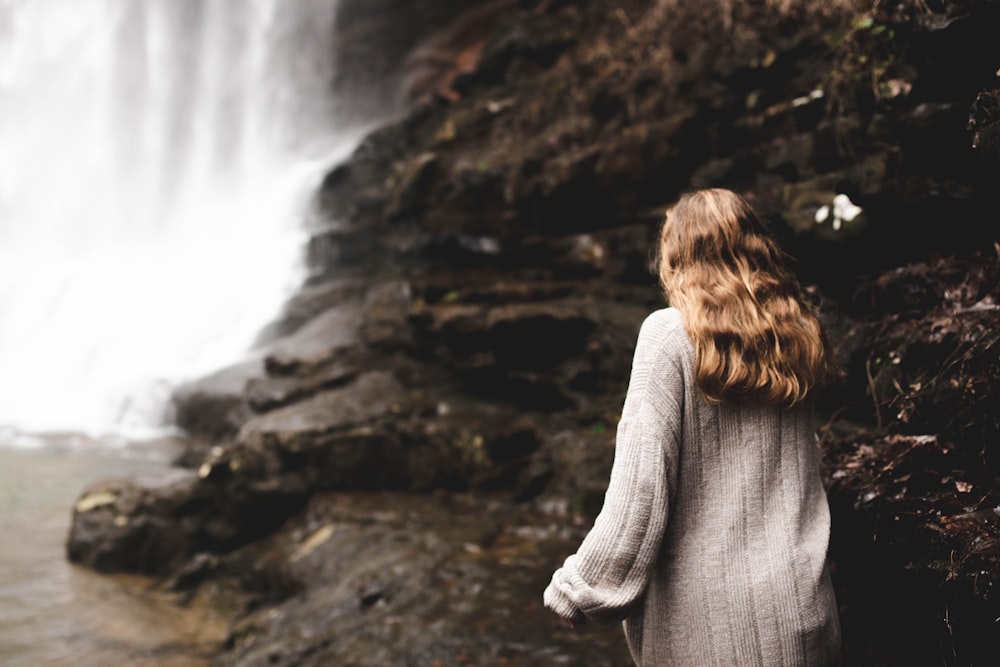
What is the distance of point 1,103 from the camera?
42.2 metres

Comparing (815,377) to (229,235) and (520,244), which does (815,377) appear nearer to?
(520,244)

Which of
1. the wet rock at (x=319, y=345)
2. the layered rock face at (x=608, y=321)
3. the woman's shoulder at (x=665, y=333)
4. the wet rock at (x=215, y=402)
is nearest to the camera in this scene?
the woman's shoulder at (x=665, y=333)

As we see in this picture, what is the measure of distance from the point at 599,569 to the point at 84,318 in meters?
22.5

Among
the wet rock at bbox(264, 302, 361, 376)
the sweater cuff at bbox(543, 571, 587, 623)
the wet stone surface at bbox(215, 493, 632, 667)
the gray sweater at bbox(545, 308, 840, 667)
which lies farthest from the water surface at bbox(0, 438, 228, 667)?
the gray sweater at bbox(545, 308, 840, 667)

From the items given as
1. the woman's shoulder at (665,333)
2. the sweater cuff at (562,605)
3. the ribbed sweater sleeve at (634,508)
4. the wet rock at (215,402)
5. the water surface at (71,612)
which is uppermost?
the woman's shoulder at (665,333)

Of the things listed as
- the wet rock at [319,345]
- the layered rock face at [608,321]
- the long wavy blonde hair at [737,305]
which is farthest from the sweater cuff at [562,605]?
the wet rock at [319,345]

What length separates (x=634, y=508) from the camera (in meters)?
1.62

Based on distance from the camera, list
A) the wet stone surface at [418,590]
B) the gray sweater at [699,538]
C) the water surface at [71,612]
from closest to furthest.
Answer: the gray sweater at [699,538]
the wet stone surface at [418,590]
the water surface at [71,612]

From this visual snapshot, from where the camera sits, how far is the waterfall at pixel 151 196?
15.6 meters

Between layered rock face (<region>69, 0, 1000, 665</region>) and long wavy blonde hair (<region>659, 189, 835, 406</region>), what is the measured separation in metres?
0.83

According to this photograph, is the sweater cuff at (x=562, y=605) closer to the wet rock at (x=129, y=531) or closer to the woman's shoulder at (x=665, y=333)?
the woman's shoulder at (x=665, y=333)

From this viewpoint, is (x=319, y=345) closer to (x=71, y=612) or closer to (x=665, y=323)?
(x=71, y=612)

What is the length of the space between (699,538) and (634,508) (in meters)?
0.19

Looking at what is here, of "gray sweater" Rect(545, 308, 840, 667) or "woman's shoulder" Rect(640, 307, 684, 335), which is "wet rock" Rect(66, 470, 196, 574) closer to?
"gray sweater" Rect(545, 308, 840, 667)
